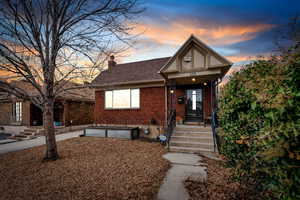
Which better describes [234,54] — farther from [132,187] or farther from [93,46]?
[132,187]

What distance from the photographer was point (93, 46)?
222 inches

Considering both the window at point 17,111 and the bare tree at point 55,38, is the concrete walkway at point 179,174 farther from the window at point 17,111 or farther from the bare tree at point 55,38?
the window at point 17,111

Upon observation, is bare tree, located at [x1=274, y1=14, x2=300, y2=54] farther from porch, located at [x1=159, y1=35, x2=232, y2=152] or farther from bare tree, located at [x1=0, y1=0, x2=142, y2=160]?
bare tree, located at [x1=0, y1=0, x2=142, y2=160]

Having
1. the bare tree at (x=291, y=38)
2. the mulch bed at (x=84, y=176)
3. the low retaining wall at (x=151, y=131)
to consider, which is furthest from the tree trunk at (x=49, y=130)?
the bare tree at (x=291, y=38)

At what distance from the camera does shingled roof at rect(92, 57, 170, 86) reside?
410 inches

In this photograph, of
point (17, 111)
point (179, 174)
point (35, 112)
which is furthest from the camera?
point (17, 111)

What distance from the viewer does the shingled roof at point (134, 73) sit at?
10422 mm

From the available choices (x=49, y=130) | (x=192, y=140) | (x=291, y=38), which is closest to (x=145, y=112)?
(x=192, y=140)

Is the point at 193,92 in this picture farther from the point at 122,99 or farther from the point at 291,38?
the point at 291,38

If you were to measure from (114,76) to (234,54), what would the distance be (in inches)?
399

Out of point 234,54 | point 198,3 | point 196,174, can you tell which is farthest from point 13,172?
point 234,54

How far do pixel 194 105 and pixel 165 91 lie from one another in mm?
2342

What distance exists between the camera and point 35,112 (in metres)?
13.8

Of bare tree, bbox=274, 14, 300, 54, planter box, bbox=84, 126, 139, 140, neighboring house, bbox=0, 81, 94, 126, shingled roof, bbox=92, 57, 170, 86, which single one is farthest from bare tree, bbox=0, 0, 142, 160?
neighboring house, bbox=0, 81, 94, 126
